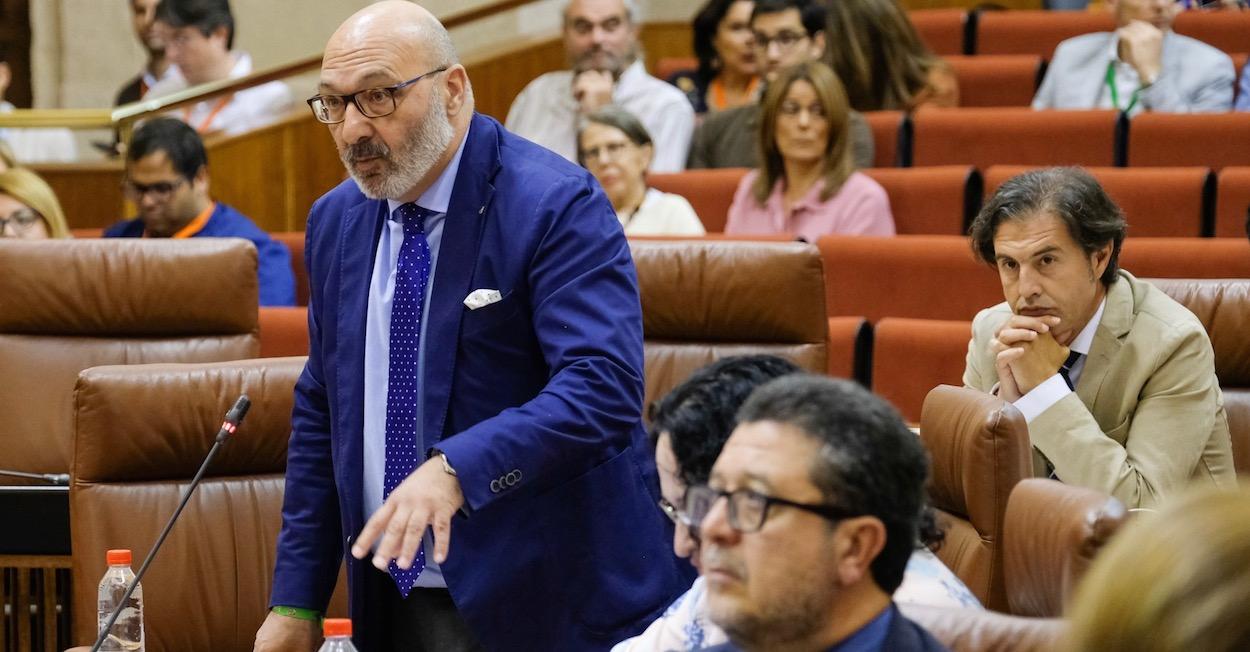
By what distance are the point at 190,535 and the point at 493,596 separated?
69 cm

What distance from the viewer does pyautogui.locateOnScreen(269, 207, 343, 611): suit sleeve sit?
1.73 m

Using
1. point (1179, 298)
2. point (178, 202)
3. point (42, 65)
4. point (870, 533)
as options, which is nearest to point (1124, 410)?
point (1179, 298)

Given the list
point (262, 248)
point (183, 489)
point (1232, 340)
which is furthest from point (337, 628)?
point (262, 248)

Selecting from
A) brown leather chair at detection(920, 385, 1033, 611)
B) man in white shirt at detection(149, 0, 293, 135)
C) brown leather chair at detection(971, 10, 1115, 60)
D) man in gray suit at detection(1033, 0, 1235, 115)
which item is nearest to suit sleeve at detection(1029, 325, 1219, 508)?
brown leather chair at detection(920, 385, 1033, 611)

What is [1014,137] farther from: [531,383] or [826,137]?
[531,383]

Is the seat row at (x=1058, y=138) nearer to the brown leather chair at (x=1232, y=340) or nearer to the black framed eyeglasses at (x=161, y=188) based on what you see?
the brown leather chair at (x=1232, y=340)

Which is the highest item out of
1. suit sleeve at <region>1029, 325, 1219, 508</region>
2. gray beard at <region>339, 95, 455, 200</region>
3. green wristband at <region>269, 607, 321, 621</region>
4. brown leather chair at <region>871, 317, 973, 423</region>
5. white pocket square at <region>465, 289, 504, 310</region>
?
gray beard at <region>339, 95, 455, 200</region>

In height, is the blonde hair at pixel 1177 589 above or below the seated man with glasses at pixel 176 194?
above

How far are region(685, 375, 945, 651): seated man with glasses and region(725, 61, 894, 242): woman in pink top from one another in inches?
88.3

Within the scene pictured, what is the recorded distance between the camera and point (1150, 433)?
1.90m

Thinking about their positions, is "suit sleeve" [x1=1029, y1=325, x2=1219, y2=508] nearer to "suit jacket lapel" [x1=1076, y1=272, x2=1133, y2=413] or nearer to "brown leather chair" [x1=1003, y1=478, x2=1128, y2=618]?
"suit jacket lapel" [x1=1076, y1=272, x2=1133, y2=413]

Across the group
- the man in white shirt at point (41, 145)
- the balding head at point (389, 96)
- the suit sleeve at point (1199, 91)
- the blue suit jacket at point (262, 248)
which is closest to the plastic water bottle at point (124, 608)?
the balding head at point (389, 96)

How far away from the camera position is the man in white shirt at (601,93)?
13.5 ft

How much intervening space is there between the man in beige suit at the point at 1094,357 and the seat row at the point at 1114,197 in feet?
3.80
